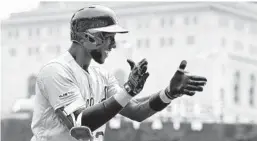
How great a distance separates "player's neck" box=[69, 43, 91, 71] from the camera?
15.1ft

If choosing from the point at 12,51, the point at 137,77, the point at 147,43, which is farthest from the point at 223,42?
the point at 137,77

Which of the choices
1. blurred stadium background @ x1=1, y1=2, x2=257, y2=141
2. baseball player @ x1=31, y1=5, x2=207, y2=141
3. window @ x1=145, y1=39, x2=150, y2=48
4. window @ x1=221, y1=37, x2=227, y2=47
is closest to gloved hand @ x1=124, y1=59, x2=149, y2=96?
baseball player @ x1=31, y1=5, x2=207, y2=141

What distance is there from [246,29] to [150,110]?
9998 centimetres

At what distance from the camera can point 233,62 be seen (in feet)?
330

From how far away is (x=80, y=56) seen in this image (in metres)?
4.62

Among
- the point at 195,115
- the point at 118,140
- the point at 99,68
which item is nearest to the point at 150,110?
the point at 99,68

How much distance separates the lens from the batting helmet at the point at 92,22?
178 inches

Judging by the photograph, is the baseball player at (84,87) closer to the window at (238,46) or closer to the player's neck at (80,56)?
the player's neck at (80,56)

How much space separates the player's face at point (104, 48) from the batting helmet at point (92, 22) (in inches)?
1.8

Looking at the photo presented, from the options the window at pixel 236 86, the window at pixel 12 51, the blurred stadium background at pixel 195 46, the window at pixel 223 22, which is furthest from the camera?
the window at pixel 12 51

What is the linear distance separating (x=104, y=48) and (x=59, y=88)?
0.95 ft

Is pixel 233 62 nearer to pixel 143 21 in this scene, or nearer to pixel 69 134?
pixel 143 21

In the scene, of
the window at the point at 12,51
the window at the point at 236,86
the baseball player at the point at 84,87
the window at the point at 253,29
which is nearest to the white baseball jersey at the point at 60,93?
the baseball player at the point at 84,87

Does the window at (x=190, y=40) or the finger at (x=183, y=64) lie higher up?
the finger at (x=183, y=64)
